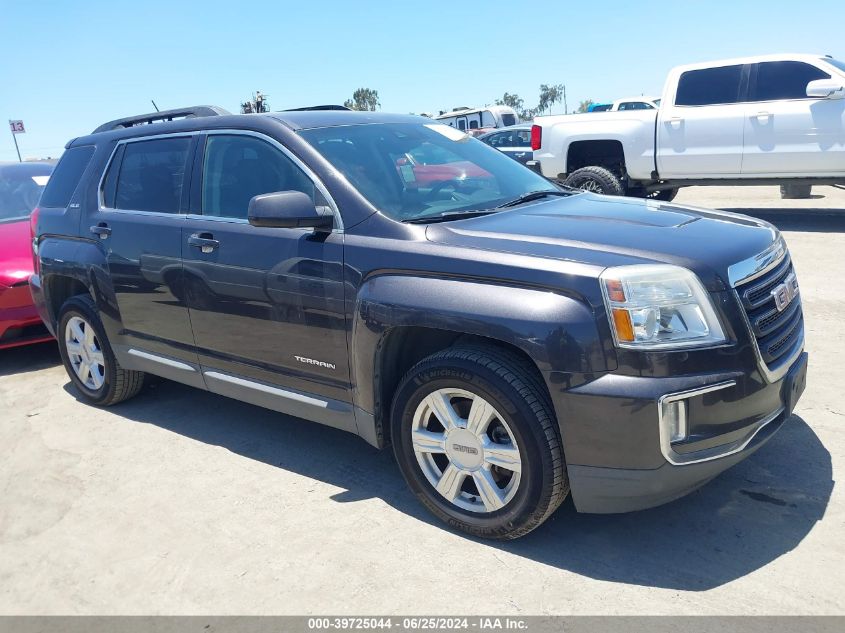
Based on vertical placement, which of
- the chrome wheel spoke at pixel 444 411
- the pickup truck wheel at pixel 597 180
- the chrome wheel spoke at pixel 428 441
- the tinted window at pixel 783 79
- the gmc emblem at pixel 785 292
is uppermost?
the tinted window at pixel 783 79

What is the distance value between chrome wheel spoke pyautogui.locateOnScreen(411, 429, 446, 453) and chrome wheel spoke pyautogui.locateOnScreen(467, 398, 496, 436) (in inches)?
6.7

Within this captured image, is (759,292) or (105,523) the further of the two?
(105,523)

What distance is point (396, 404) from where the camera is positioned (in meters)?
3.19

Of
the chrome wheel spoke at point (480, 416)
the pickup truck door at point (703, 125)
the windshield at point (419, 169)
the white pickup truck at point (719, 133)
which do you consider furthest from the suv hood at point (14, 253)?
the pickup truck door at point (703, 125)

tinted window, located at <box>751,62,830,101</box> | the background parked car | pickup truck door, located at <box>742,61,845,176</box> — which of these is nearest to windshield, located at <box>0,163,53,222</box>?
pickup truck door, located at <box>742,61,845,176</box>

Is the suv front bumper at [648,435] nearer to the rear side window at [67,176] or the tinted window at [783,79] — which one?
the rear side window at [67,176]

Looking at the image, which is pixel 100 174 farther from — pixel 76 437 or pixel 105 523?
pixel 105 523

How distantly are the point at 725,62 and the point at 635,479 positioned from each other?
28.8 feet

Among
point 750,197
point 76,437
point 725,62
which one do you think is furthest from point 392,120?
point 750,197

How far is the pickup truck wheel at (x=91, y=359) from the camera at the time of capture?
16.0 feet

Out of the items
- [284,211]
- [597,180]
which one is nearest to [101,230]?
[284,211]

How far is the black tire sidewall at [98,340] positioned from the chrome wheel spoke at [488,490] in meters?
2.96

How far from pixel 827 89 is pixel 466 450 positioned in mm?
8043

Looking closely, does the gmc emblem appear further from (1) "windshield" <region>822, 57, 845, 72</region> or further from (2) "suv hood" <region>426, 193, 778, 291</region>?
(1) "windshield" <region>822, 57, 845, 72</region>
